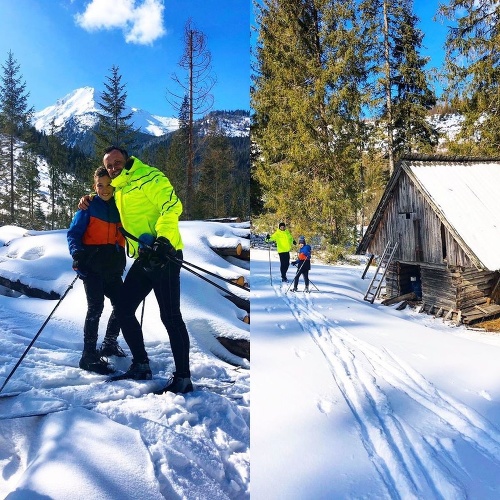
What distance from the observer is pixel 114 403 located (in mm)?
504

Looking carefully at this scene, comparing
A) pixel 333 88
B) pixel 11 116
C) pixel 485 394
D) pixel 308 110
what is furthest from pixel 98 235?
pixel 333 88

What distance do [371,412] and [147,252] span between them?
0.63 m

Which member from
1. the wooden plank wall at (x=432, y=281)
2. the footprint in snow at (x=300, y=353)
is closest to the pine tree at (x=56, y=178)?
the footprint in snow at (x=300, y=353)

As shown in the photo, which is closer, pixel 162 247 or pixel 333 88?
pixel 162 247

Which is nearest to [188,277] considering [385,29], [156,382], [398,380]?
Result: [156,382]

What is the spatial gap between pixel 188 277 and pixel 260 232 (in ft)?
2.59

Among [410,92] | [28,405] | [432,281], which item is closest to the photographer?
[28,405]

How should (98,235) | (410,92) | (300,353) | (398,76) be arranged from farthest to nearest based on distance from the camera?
(410,92)
(398,76)
(300,353)
(98,235)

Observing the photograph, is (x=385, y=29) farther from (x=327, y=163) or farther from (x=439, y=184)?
(x=439, y=184)

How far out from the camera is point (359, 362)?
117 centimetres

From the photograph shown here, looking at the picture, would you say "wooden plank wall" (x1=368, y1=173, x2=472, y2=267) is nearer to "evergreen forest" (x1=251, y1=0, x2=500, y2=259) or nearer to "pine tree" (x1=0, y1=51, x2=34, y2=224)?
"evergreen forest" (x1=251, y1=0, x2=500, y2=259)

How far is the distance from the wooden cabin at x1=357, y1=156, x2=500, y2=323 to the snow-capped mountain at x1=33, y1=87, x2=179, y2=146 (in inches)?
51.2

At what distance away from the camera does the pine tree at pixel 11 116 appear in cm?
60

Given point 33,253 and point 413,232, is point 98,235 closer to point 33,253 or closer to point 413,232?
point 33,253
